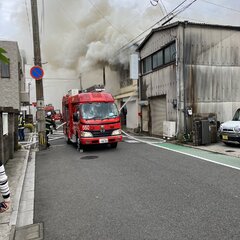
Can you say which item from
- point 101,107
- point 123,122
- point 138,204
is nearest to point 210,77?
point 101,107

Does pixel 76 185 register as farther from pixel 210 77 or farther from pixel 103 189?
pixel 210 77

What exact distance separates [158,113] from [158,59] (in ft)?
10.9

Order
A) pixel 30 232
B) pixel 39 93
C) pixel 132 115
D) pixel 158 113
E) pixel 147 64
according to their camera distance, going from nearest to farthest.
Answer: pixel 30 232 → pixel 39 93 → pixel 158 113 → pixel 147 64 → pixel 132 115

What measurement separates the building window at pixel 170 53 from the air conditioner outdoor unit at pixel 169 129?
3415mm

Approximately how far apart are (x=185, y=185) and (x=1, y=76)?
63.3ft

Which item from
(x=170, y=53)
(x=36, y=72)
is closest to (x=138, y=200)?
(x=36, y=72)

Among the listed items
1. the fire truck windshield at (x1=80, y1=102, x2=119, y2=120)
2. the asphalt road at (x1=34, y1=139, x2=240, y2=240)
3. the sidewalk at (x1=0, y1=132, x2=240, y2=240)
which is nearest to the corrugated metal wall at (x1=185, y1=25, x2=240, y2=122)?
the sidewalk at (x1=0, y1=132, x2=240, y2=240)

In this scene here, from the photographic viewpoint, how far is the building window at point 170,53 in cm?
1522

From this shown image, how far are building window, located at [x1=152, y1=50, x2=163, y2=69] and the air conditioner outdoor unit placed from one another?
394 centimetres

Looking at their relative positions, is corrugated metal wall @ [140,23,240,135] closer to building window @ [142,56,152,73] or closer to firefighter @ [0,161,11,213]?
building window @ [142,56,152,73]

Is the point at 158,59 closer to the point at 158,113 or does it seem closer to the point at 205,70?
the point at 158,113

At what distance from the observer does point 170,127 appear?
15.2 m

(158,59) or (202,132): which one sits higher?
(158,59)

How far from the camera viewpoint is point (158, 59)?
17.5 m
